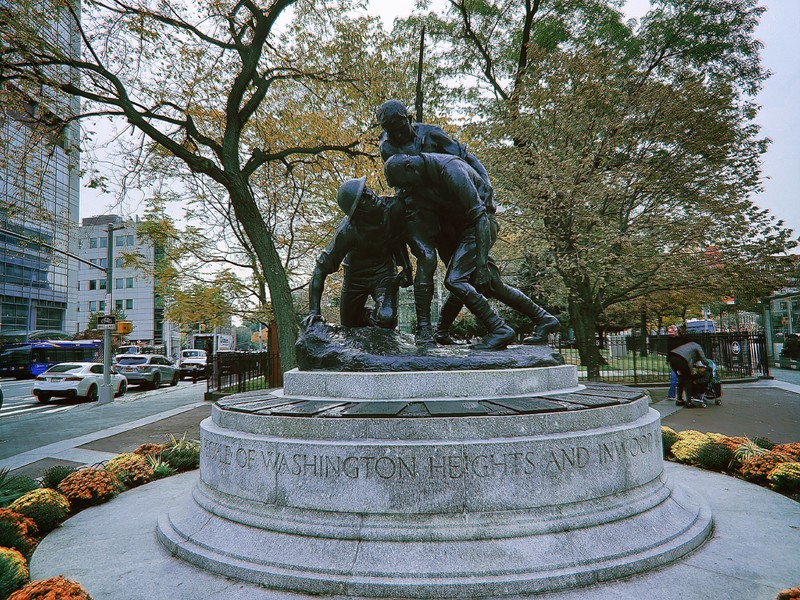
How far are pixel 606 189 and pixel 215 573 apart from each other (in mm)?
13182

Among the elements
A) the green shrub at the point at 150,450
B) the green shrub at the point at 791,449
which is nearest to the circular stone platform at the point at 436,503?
the green shrub at the point at 791,449

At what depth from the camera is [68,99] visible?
1438 centimetres

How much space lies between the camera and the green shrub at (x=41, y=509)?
4480 millimetres

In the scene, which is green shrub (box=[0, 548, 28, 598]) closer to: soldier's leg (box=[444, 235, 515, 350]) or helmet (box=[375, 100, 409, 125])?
soldier's leg (box=[444, 235, 515, 350])

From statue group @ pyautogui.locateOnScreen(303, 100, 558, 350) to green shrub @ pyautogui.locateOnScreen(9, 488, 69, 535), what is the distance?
9.79 feet

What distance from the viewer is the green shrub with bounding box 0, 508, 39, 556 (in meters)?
3.88

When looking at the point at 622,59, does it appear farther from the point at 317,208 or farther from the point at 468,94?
the point at 317,208

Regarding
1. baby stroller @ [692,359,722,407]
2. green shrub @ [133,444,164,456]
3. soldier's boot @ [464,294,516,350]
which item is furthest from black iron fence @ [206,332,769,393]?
soldier's boot @ [464,294,516,350]

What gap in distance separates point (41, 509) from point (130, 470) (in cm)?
174

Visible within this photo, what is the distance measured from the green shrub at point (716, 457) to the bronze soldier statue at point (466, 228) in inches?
101

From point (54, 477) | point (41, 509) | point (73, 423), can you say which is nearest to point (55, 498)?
point (41, 509)

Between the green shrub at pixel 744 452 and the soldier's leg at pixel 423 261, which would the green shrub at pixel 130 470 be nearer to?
the soldier's leg at pixel 423 261

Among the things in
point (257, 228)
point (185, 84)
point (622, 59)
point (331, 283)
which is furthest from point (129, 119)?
point (622, 59)

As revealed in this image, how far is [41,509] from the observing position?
14.9 ft
